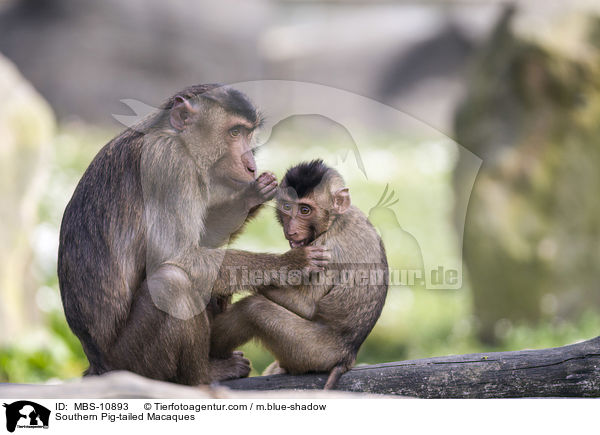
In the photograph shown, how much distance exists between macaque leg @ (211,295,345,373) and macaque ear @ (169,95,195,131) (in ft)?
3.83

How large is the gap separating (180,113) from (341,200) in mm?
1147

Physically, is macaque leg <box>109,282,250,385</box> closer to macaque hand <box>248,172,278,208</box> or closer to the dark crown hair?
macaque hand <box>248,172,278,208</box>

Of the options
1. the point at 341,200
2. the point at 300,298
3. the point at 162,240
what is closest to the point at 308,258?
the point at 300,298

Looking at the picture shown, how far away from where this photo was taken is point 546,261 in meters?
9.12

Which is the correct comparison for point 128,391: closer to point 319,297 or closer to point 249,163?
point 319,297

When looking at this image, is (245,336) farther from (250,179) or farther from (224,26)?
(224,26)

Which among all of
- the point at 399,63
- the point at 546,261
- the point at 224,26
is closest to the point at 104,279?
the point at 546,261

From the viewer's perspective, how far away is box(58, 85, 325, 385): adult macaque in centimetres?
420

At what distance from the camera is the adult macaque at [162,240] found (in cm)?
420

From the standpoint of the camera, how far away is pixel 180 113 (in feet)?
14.5

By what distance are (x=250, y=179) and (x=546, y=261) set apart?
589cm
